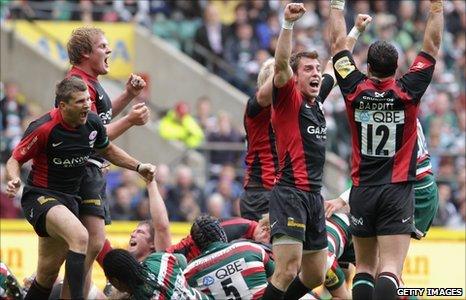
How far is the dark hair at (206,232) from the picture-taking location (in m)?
11.9

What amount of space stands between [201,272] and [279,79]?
1848mm

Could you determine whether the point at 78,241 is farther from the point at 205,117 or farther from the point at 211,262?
the point at 205,117

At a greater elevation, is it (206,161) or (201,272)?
(201,272)

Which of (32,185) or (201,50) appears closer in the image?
(32,185)

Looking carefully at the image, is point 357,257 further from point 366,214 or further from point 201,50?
point 201,50

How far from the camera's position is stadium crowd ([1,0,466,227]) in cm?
1980

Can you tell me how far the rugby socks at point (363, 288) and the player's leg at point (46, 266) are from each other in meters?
2.43

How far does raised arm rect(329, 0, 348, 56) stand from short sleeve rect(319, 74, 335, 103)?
2.65ft

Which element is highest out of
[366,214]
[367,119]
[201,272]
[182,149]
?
[367,119]

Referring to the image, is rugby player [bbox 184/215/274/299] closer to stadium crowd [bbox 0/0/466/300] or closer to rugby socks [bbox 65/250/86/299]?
stadium crowd [bbox 0/0/466/300]

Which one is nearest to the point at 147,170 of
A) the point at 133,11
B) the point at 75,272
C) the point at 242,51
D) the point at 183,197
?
the point at 75,272

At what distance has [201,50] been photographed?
2361 centimetres

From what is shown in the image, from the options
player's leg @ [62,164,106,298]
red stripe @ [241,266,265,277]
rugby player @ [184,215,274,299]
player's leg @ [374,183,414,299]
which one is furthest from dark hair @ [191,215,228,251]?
player's leg @ [374,183,414,299]

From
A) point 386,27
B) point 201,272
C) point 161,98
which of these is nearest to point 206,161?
point 161,98
